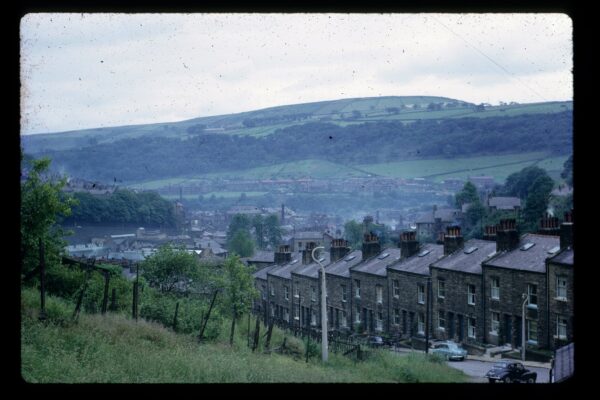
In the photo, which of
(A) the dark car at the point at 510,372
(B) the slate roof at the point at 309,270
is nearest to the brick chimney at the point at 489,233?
(B) the slate roof at the point at 309,270

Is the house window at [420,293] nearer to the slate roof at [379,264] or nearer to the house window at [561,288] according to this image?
the slate roof at [379,264]

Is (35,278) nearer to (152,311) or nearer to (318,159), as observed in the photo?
(152,311)

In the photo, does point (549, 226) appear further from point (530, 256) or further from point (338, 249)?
point (338, 249)

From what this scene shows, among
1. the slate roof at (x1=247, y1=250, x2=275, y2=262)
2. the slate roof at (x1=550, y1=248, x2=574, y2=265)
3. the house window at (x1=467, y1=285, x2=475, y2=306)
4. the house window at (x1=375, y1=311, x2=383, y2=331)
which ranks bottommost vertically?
the house window at (x1=375, y1=311, x2=383, y2=331)

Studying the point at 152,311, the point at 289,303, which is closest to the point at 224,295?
the point at 289,303

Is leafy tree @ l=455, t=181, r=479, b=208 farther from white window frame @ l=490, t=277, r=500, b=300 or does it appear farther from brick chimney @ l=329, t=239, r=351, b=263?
brick chimney @ l=329, t=239, r=351, b=263

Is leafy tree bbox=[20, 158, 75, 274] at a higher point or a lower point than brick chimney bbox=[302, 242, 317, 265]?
higher

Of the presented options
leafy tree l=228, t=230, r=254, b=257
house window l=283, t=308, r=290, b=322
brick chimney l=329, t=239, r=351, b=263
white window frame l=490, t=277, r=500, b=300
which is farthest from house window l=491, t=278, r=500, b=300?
leafy tree l=228, t=230, r=254, b=257
